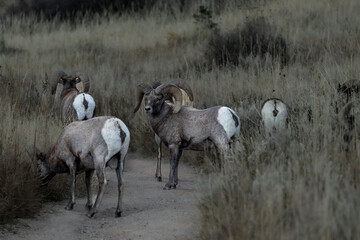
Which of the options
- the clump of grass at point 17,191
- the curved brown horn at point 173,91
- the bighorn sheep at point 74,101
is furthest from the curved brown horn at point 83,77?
the clump of grass at point 17,191

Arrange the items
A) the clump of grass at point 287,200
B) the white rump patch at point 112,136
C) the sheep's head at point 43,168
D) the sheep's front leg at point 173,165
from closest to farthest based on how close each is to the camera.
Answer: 1. the clump of grass at point 287,200
2. the white rump patch at point 112,136
3. the sheep's head at point 43,168
4. the sheep's front leg at point 173,165

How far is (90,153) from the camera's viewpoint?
8.13 meters

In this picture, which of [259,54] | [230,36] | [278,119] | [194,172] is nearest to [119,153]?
[278,119]

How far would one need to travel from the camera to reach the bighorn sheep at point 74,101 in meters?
10.7

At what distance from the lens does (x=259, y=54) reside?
16.9m

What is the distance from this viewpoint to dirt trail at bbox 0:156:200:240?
722cm

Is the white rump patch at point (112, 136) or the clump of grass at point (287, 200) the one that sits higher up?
the white rump patch at point (112, 136)

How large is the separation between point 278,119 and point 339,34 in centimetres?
977

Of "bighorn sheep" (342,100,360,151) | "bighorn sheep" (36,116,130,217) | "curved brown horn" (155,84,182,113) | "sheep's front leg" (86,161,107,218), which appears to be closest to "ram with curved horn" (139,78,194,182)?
"curved brown horn" (155,84,182,113)

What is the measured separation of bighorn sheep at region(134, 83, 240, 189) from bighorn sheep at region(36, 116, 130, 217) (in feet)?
4.86

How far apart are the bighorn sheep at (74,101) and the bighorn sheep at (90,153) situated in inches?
80.3

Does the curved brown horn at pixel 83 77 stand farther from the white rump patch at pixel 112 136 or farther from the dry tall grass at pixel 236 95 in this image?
the white rump patch at pixel 112 136

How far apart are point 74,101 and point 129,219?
11.2 ft

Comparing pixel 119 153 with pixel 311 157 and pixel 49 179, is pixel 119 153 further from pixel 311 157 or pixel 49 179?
pixel 311 157
